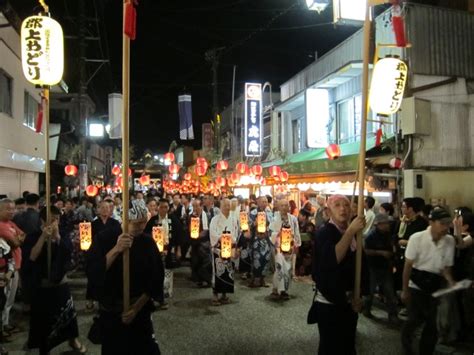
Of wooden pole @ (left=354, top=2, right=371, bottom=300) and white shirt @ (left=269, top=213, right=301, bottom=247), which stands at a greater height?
wooden pole @ (left=354, top=2, right=371, bottom=300)

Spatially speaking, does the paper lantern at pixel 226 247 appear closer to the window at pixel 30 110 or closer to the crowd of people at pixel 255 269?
the crowd of people at pixel 255 269

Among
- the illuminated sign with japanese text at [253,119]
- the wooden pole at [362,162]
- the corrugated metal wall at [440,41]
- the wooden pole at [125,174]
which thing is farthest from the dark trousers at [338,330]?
the illuminated sign with japanese text at [253,119]

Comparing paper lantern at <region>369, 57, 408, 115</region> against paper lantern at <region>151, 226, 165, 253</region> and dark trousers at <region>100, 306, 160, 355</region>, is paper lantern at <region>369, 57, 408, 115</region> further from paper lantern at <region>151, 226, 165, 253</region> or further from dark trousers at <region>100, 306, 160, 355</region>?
dark trousers at <region>100, 306, 160, 355</region>

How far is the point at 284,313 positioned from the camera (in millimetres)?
8328

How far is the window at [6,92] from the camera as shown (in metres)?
13.7

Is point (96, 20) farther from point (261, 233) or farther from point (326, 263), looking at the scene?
point (326, 263)

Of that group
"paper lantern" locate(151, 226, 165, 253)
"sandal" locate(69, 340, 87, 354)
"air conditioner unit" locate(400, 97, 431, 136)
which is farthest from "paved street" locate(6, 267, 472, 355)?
"air conditioner unit" locate(400, 97, 431, 136)

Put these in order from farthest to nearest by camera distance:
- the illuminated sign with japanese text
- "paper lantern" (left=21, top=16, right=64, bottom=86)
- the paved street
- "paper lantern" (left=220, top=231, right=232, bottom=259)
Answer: the illuminated sign with japanese text < "paper lantern" (left=220, top=231, right=232, bottom=259) < "paper lantern" (left=21, top=16, right=64, bottom=86) < the paved street

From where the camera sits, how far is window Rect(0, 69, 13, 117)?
13.7m

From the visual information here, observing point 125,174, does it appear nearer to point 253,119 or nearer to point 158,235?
point 158,235

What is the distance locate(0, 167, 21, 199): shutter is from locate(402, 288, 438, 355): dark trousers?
12.6 meters

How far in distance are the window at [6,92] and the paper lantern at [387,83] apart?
10.9 m

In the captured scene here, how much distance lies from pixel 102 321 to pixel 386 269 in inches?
211

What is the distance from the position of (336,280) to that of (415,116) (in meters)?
9.68
